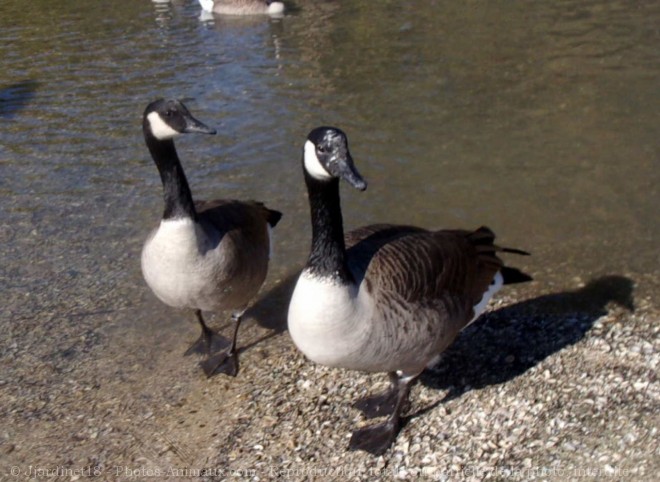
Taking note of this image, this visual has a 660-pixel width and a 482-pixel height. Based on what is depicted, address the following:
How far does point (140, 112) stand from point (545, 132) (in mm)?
5365

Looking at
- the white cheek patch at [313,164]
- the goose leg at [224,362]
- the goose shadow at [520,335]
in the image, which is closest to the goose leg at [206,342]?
the goose leg at [224,362]

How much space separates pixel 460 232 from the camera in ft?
16.7

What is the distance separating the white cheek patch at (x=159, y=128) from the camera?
532 cm

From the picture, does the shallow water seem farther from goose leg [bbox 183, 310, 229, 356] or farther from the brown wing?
the brown wing

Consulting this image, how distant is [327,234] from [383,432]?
1301 mm

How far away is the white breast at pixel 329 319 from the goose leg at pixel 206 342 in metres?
1.88

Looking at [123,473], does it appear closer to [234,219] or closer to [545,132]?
[234,219]

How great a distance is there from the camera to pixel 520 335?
5492 mm

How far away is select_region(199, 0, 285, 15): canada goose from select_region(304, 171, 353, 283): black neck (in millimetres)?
11922

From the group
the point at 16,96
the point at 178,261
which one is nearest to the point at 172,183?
the point at 178,261

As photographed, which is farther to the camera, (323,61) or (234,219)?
(323,61)

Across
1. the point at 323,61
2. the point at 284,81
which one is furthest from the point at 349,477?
the point at 323,61

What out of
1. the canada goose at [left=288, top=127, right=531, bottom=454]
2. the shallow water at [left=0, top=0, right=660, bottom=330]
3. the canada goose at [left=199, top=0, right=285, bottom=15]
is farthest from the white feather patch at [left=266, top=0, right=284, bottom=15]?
the canada goose at [left=288, top=127, right=531, bottom=454]

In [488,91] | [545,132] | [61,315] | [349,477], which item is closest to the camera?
[349,477]
